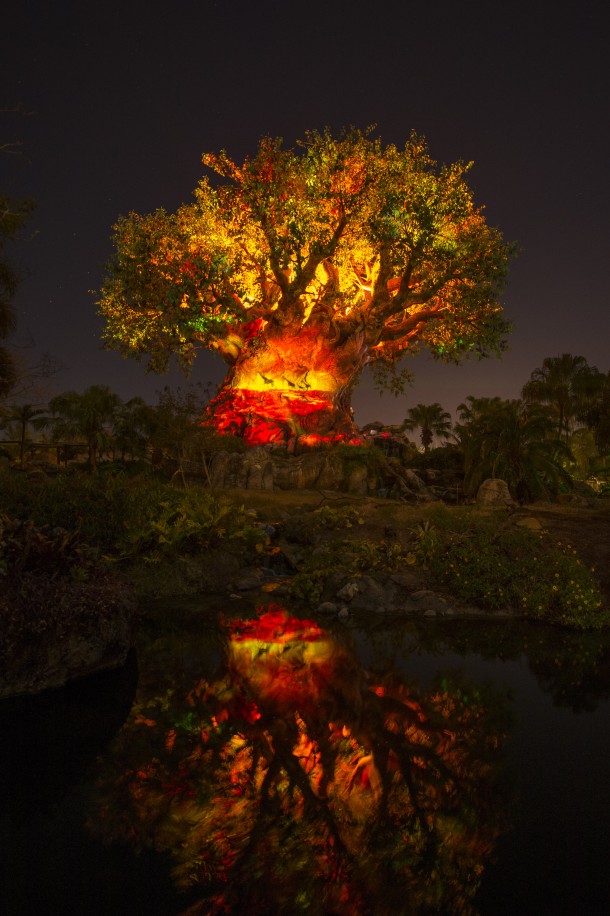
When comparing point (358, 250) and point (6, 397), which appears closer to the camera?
point (6, 397)

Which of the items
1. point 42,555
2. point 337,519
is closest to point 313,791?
point 42,555

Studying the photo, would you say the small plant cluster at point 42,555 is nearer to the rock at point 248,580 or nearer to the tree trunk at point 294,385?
the rock at point 248,580

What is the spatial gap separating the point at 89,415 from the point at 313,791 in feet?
86.3

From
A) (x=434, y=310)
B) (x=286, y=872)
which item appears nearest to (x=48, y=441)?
(x=434, y=310)

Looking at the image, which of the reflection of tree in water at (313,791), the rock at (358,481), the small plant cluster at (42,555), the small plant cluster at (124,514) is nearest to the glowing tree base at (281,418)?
the rock at (358,481)

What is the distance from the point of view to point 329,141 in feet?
89.6

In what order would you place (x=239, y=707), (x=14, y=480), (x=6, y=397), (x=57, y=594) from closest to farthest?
(x=239, y=707) < (x=57, y=594) < (x=14, y=480) < (x=6, y=397)

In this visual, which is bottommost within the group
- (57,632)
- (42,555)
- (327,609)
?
(327,609)

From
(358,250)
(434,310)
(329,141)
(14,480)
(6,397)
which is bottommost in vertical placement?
(14,480)

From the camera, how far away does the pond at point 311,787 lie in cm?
344

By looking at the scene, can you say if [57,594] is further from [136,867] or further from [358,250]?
[358,250]

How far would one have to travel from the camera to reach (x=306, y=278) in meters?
27.0

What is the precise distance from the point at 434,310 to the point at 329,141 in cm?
959

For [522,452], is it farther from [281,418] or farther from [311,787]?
[311,787]
